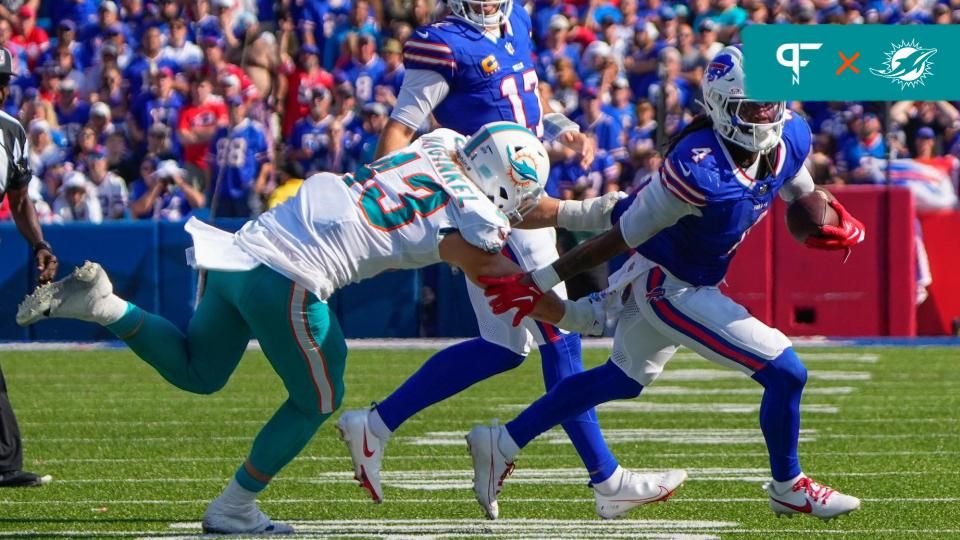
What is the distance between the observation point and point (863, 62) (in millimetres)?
4430

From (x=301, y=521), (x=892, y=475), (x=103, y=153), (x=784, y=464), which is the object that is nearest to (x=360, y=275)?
(x=301, y=521)

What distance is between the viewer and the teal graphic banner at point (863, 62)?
14.4 ft

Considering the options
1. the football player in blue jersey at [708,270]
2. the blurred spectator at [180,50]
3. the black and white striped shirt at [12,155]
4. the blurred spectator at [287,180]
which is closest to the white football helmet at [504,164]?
the football player in blue jersey at [708,270]

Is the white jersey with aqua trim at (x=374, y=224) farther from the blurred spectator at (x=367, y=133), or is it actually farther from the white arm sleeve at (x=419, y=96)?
the blurred spectator at (x=367, y=133)

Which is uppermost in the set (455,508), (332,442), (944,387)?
(455,508)

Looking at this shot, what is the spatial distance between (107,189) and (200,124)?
3.18 feet

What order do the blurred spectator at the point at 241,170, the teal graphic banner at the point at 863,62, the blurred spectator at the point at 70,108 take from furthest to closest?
the blurred spectator at the point at 70,108 → the blurred spectator at the point at 241,170 → the teal graphic banner at the point at 863,62

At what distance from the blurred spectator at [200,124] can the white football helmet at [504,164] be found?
9.88m

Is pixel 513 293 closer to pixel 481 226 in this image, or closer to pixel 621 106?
pixel 481 226

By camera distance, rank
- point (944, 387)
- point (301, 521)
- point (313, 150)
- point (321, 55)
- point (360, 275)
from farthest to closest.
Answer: point (321, 55)
point (313, 150)
point (944, 387)
point (301, 521)
point (360, 275)

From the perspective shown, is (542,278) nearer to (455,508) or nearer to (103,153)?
(455,508)

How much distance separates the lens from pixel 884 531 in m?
5.84

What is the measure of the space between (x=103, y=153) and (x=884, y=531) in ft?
35.8

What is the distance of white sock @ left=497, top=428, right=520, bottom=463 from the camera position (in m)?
6.20
